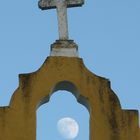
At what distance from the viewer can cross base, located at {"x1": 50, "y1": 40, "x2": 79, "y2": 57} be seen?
1199 centimetres

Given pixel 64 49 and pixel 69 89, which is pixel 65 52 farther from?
pixel 69 89

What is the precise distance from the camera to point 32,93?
11656 mm

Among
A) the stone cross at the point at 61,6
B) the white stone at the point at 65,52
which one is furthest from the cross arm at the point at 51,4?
the white stone at the point at 65,52

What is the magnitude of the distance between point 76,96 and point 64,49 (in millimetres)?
854

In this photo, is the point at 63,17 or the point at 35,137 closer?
the point at 35,137

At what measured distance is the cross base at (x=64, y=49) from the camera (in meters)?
12.0

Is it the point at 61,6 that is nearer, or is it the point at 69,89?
the point at 69,89

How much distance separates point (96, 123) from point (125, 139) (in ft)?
1.82

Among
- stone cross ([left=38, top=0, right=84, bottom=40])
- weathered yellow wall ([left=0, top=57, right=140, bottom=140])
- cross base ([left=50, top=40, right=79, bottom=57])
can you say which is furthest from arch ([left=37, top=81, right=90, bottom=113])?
stone cross ([left=38, top=0, right=84, bottom=40])

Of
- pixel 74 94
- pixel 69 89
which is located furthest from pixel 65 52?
pixel 74 94

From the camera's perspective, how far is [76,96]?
11.9 m

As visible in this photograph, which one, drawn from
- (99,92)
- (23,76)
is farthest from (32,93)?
(99,92)

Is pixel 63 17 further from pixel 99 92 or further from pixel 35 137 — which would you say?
pixel 35 137

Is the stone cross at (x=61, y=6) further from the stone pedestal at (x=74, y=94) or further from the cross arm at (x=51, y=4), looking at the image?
the stone pedestal at (x=74, y=94)
